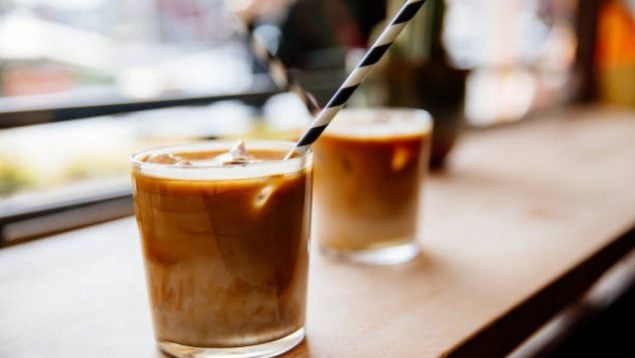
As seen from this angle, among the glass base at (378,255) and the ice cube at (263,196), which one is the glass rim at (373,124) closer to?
the glass base at (378,255)

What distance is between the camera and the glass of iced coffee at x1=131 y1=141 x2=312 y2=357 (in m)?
0.56

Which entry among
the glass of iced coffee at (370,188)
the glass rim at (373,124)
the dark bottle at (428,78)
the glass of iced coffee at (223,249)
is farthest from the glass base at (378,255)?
the dark bottle at (428,78)

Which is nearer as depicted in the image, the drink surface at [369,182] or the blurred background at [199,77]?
the drink surface at [369,182]

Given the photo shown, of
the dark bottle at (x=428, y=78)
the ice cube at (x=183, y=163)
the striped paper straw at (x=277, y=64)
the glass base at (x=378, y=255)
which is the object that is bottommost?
the glass base at (x=378, y=255)

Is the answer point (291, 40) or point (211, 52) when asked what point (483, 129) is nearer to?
point (291, 40)

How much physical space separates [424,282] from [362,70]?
335 millimetres

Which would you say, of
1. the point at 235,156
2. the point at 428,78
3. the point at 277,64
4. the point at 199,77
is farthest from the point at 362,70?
the point at 199,77

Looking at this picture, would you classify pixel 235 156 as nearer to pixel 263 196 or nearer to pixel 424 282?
pixel 263 196

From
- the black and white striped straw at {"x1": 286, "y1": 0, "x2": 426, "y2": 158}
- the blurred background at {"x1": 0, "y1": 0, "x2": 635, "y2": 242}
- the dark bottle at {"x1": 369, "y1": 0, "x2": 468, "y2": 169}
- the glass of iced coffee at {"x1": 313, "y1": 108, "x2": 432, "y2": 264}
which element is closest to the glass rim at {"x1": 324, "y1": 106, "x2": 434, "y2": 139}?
the glass of iced coffee at {"x1": 313, "y1": 108, "x2": 432, "y2": 264}

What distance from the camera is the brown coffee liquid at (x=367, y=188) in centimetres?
86

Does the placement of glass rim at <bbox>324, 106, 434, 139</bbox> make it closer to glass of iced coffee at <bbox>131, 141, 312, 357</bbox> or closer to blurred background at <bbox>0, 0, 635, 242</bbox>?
blurred background at <bbox>0, 0, 635, 242</bbox>

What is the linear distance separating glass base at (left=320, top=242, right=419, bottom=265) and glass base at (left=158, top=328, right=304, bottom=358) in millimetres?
277

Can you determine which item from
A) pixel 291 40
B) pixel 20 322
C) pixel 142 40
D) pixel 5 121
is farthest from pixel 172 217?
pixel 291 40

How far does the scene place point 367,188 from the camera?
864 mm
